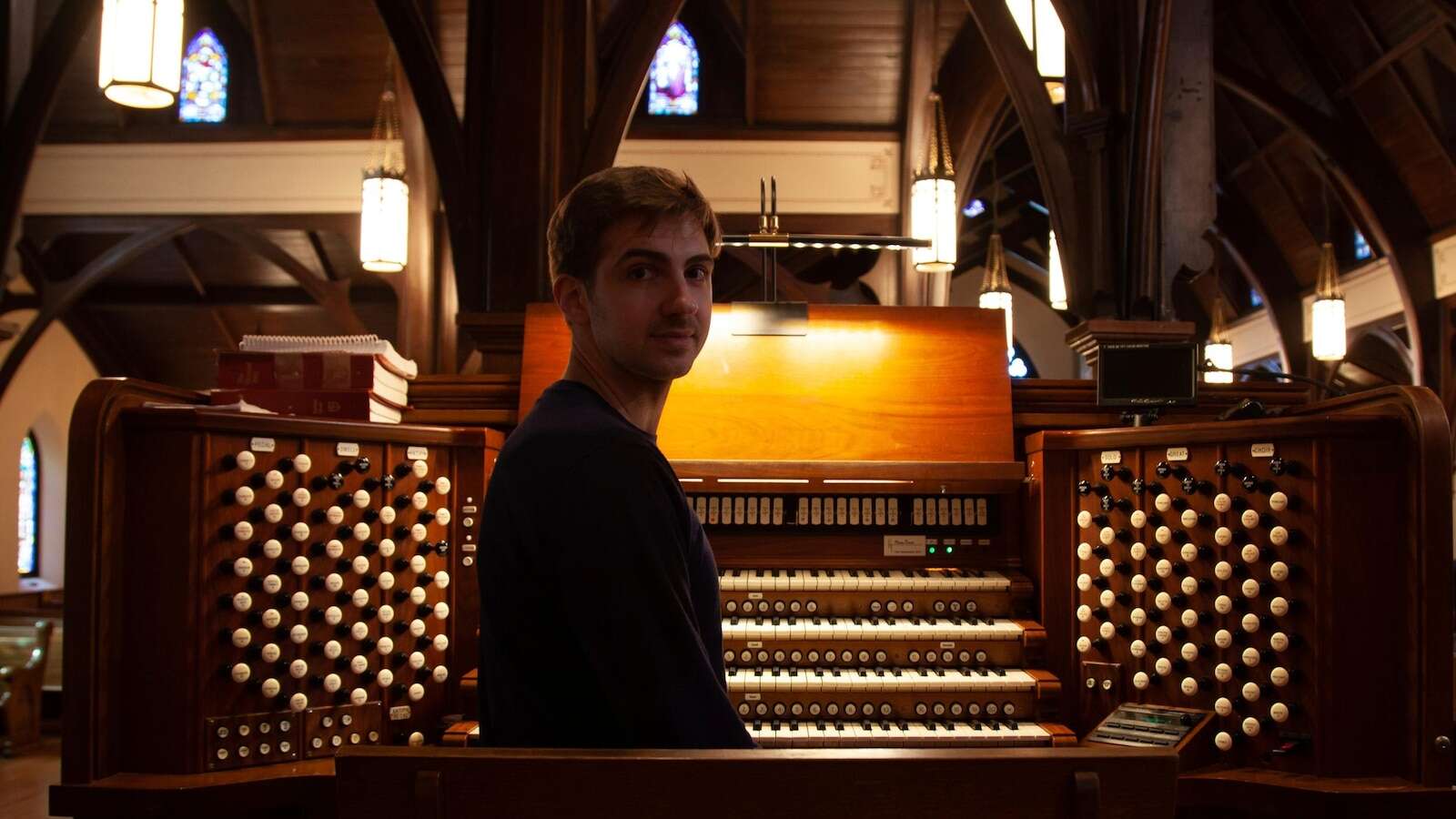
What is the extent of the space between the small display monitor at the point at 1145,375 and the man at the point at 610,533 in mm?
2564

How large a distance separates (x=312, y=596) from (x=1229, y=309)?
17.1m

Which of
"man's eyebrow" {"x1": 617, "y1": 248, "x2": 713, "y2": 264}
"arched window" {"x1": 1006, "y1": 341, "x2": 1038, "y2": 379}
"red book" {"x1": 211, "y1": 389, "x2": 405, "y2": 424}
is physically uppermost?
"arched window" {"x1": 1006, "y1": 341, "x2": 1038, "y2": 379}

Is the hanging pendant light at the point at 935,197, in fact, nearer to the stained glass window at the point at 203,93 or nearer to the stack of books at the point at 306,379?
the stack of books at the point at 306,379

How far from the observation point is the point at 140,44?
462 centimetres

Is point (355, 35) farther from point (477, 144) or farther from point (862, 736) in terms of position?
point (862, 736)

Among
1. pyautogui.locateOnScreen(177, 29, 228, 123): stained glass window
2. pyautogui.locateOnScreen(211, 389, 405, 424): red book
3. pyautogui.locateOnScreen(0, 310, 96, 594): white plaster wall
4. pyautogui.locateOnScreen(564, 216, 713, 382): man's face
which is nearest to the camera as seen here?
pyautogui.locateOnScreen(564, 216, 713, 382): man's face

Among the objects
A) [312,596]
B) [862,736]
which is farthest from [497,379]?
[862,736]

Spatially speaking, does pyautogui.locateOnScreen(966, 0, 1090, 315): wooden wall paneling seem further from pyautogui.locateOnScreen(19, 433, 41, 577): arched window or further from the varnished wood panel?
pyautogui.locateOnScreen(19, 433, 41, 577): arched window

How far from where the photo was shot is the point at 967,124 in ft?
34.9

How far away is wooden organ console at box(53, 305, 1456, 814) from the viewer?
2.96 metres

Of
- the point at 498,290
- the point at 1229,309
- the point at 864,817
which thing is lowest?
the point at 864,817

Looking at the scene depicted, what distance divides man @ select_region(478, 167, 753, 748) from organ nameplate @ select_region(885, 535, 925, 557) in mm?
2213

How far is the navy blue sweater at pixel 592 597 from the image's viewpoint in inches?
55.9

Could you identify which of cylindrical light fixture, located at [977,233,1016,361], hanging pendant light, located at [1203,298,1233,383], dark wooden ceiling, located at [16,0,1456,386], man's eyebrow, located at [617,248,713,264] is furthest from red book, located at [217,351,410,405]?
hanging pendant light, located at [1203,298,1233,383]
